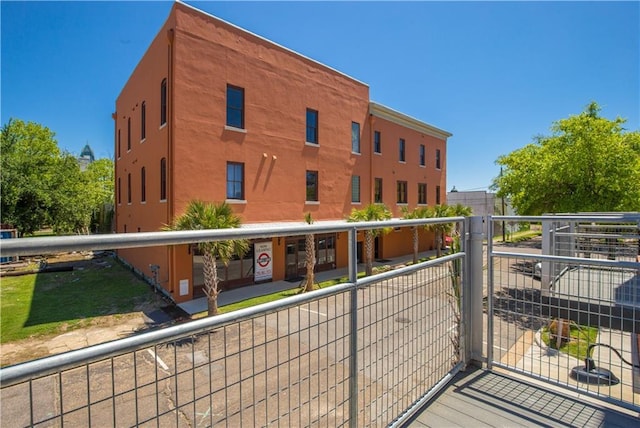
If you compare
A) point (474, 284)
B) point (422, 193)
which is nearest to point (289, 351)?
point (474, 284)

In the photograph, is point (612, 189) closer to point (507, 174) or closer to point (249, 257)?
point (507, 174)

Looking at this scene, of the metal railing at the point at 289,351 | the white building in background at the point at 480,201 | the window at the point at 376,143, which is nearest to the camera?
the metal railing at the point at 289,351

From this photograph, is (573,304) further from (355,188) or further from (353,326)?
(355,188)

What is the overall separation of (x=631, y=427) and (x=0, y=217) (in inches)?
1242

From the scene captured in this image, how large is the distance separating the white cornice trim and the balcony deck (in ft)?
64.3

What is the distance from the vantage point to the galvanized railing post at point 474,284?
389 centimetres

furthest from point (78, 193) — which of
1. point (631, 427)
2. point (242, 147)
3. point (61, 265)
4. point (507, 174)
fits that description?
point (631, 427)

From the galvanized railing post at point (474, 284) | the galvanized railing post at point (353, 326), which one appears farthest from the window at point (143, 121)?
the galvanized railing post at point (353, 326)

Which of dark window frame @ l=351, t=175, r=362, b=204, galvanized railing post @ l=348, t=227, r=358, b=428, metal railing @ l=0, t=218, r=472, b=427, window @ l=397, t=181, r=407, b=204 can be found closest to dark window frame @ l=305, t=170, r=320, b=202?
dark window frame @ l=351, t=175, r=362, b=204

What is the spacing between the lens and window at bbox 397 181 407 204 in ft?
80.3

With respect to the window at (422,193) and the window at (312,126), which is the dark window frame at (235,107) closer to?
the window at (312,126)

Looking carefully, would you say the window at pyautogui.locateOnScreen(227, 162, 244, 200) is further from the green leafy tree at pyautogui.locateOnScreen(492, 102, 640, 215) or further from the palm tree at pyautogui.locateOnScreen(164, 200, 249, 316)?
the green leafy tree at pyautogui.locateOnScreen(492, 102, 640, 215)

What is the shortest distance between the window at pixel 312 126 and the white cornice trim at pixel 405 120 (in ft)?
16.5

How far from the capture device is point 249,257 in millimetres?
15047
